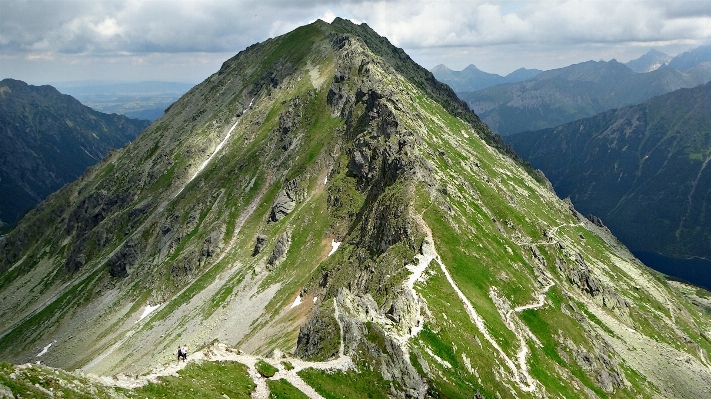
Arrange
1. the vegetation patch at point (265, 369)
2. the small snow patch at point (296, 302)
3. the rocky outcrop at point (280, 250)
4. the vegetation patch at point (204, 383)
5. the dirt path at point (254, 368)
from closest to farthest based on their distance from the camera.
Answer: the vegetation patch at point (204, 383), the dirt path at point (254, 368), the vegetation patch at point (265, 369), the small snow patch at point (296, 302), the rocky outcrop at point (280, 250)

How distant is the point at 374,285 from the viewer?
81062 millimetres

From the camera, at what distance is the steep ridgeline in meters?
60.3

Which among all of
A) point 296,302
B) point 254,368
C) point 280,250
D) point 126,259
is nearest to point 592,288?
point 296,302

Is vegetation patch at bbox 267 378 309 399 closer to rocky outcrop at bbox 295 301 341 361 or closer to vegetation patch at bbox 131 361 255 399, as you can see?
vegetation patch at bbox 131 361 255 399

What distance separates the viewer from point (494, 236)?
10925 cm

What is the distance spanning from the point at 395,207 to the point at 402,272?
77.5 feet

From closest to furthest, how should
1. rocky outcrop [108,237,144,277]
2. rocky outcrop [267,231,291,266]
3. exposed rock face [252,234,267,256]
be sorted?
rocky outcrop [267,231,291,266]
exposed rock face [252,234,267,256]
rocky outcrop [108,237,144,277]

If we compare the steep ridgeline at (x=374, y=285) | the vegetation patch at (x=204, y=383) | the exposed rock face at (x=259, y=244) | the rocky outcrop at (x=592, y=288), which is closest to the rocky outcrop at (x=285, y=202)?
the steep ridgeline at (x=374, y=285)

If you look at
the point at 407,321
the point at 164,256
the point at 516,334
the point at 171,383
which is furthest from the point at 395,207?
the point at 164,256

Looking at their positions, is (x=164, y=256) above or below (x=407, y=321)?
below

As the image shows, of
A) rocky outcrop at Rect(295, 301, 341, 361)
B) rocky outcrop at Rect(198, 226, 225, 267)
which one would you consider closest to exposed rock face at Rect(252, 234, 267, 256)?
rocky outcrop at Rect(198, 226, 225, 267)

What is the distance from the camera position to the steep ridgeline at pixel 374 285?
198 ft

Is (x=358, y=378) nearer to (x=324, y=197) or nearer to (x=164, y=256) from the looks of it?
(x=324, y=197)

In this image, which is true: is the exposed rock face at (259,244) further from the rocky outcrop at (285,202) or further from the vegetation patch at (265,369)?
the vegetation patch at (265,369)
